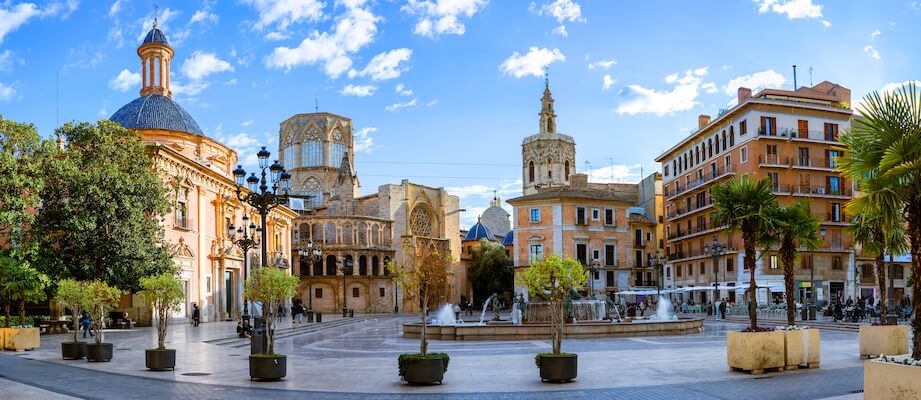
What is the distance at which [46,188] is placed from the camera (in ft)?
105

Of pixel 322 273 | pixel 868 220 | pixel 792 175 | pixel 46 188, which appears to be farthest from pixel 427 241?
pixel 868 220

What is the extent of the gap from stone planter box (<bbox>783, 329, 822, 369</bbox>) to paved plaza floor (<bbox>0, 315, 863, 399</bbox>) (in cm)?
24

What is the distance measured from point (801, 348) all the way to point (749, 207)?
303 centimetres

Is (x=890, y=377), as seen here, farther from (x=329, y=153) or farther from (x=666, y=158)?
(x=329, y=153)

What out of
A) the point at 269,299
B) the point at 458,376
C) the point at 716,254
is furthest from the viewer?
the point at 716,254

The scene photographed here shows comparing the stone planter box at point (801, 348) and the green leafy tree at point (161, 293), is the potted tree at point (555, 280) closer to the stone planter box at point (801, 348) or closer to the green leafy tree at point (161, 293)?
the stone planter box at point (801, 348)

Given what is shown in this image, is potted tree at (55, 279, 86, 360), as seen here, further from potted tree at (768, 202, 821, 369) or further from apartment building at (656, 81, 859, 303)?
apartment building at (656, 81, 859, 303)

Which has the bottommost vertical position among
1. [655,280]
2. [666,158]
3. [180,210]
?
[655,280]

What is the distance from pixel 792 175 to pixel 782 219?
40.5m

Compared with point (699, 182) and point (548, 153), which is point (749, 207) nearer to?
point (699, 182)

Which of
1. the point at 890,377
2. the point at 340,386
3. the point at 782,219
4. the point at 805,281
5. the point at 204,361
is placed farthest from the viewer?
the point at 805,281

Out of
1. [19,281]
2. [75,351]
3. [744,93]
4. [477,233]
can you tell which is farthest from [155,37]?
[477,233]

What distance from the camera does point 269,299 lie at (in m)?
15.6

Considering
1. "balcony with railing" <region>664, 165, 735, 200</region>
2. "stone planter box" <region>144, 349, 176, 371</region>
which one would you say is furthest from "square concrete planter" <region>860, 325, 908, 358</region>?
"balcony with railing" <region>664, 165, 735, 200</region>
